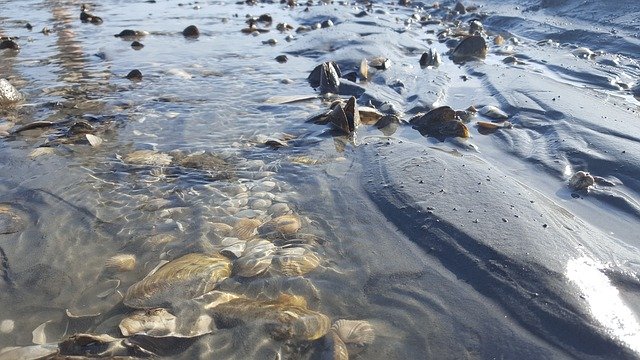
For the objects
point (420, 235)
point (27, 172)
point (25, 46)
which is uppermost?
point (420, 235)

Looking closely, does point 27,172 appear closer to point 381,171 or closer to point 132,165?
point 132,165

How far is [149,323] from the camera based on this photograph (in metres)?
2.25

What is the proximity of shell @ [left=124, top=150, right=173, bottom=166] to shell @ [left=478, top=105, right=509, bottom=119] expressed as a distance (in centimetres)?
355

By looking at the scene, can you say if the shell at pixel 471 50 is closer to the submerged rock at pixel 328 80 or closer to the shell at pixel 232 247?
the submerged rock at pixel 328 80

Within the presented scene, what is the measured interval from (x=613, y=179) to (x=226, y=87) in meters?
4.73

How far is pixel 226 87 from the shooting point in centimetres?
651

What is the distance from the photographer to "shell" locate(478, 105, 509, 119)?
5.37 metres

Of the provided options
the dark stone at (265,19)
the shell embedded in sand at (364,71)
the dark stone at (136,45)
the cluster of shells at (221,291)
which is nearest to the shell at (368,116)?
the shell embedded in sand at (364,71)

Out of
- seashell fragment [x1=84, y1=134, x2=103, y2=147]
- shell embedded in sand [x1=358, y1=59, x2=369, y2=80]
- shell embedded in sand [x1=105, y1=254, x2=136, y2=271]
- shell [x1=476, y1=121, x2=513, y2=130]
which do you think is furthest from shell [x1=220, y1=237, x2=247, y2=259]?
shell embedded in sand [x1=358, y1=59, x2=369, y2=80]

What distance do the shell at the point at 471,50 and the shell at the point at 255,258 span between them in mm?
6584

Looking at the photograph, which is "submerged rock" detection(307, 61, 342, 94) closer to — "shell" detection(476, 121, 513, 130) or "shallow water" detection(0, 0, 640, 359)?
"shallow water" detection(0, 0, 640, 359)

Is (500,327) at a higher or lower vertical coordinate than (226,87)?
higher

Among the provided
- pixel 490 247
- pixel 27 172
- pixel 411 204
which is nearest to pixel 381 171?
pixel 411 204

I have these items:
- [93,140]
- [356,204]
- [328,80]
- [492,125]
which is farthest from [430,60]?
[93,140]
